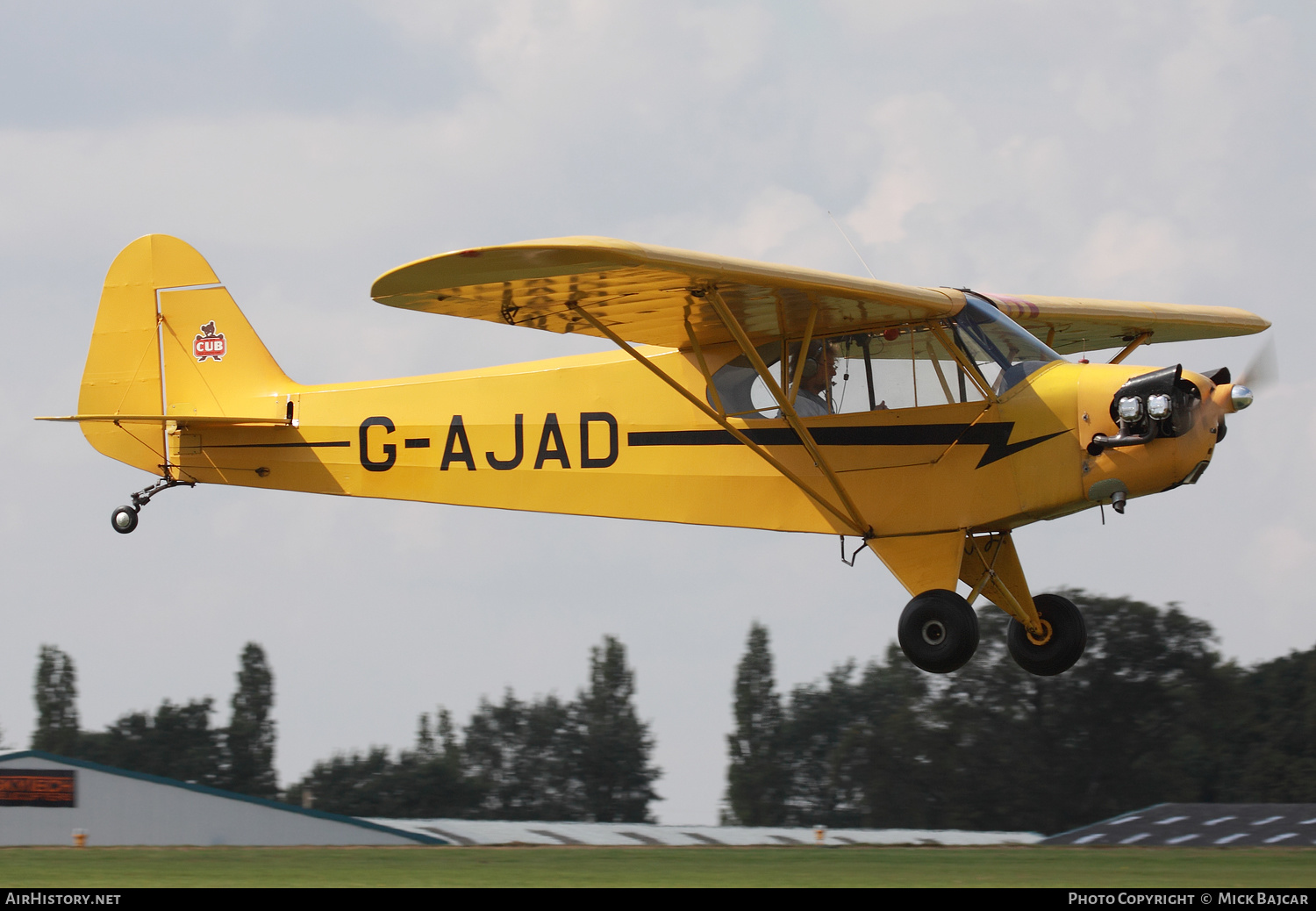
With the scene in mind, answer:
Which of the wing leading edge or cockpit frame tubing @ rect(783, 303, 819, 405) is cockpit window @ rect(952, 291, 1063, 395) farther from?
cockpit frame tubing @ rect(783, 303, 819, 405)

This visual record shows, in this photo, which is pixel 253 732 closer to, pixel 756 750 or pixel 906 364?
pixel 756 750

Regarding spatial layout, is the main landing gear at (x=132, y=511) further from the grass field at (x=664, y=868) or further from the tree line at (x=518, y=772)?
the tree line at (x=518, y=772)

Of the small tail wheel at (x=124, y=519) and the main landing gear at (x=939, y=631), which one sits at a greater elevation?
the small tail wheel at (x=124, y=519)

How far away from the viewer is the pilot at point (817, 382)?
35.8ft

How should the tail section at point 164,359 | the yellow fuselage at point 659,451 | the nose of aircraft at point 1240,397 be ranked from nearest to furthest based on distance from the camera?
1. the nose of aircraft at point 1240,397
2. the yellow fuselage at point 659,451
3. the tail section at point 164,359

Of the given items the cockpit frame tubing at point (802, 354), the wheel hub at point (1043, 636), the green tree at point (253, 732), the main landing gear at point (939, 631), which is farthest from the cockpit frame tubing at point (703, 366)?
the green tree at point (253, 732)

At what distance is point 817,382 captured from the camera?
36.0 feet

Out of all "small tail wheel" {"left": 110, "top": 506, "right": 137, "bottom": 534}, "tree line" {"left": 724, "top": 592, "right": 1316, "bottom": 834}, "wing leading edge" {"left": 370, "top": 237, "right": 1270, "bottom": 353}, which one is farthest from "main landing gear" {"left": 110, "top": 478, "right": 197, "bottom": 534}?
"tree line" {"left": 724, "top": 592, "right": 1316, "bottom": 834}

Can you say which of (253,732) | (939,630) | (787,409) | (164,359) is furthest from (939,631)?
(253,732)

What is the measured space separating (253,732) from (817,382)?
5084 centimetres

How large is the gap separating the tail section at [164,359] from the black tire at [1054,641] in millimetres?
6988

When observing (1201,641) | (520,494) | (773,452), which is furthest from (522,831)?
(1201,641)

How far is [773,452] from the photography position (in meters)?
11.1
